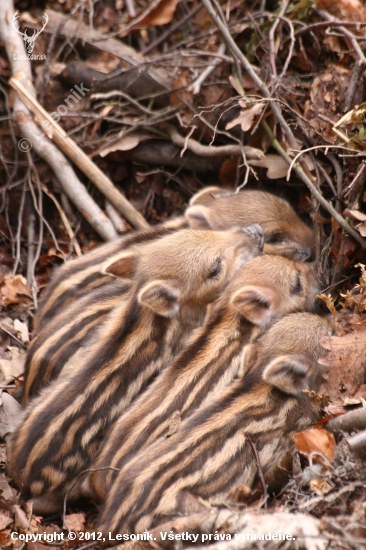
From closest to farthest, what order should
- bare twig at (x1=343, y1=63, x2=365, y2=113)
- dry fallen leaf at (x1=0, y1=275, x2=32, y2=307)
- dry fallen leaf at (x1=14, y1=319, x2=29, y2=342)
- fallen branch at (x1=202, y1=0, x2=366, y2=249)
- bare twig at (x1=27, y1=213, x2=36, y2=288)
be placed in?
fallen branch at (x1=202, y1=0, x2=366, y2=249) → bare twig at (x1=343, y1=63, x2=365, y2=113) → dry fallen leaf at (x1=14, y1=319, x2=29, y2=342) → dry fallen leaf at (x1=0, y1=275, x2=32, y2=307) → bare twig at (x1=27, y1=213, x2=36, y2=288)

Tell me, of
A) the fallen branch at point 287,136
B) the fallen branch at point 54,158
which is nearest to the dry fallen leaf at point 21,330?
the fallen branch at point 54,158

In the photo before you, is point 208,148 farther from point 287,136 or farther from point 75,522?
point 75,522

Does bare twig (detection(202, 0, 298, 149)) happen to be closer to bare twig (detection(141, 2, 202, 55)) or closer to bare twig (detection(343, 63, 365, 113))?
bare twig (detection(343, 63, 365, 113))

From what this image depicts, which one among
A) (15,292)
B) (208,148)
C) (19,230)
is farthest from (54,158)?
(208,148)

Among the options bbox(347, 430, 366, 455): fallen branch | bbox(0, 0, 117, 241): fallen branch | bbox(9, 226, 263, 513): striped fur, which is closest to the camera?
bbox(347, 430, 366, 455): fallen branch

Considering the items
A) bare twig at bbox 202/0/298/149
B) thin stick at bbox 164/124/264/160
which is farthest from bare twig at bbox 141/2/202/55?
bare twig at bbox 202/0/298/149

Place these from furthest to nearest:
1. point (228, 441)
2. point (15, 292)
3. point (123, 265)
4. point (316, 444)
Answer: point (15, 292) < point (123, 265) < point (228, 441) < point (316, 444)

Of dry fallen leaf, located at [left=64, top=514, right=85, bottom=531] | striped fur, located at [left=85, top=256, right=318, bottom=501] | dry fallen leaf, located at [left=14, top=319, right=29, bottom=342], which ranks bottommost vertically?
dry fallen leaf, located at [left=64, top=514, right=85, bottom=531]
